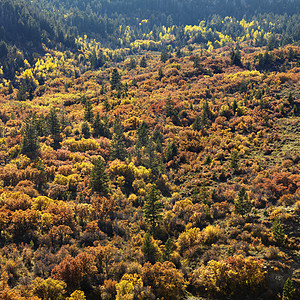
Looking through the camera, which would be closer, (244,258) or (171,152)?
(244,258)

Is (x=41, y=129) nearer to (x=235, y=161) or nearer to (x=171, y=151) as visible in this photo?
(x=171, y=151)

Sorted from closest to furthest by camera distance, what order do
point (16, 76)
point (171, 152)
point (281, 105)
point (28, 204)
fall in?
point (28, 204)
point (171, 152)
point (281, 105)
point (16, 76)

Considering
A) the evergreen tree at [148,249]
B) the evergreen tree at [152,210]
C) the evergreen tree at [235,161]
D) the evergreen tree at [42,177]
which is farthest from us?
the evergreen tree at [235,161]

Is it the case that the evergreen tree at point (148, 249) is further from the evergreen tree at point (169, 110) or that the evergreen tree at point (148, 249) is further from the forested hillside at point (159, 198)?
the evergreen tree at point (169, 110)

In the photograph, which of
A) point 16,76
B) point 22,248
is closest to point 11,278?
point 22,248

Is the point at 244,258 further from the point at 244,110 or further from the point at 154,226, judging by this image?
the point at 244,110

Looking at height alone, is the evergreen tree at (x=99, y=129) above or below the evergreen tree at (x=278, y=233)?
above

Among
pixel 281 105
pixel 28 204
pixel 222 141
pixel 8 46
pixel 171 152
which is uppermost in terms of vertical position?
pixel 8 46

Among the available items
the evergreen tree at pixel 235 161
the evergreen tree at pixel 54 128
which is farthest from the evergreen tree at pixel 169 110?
the evergreen tree at pixel 235 161
